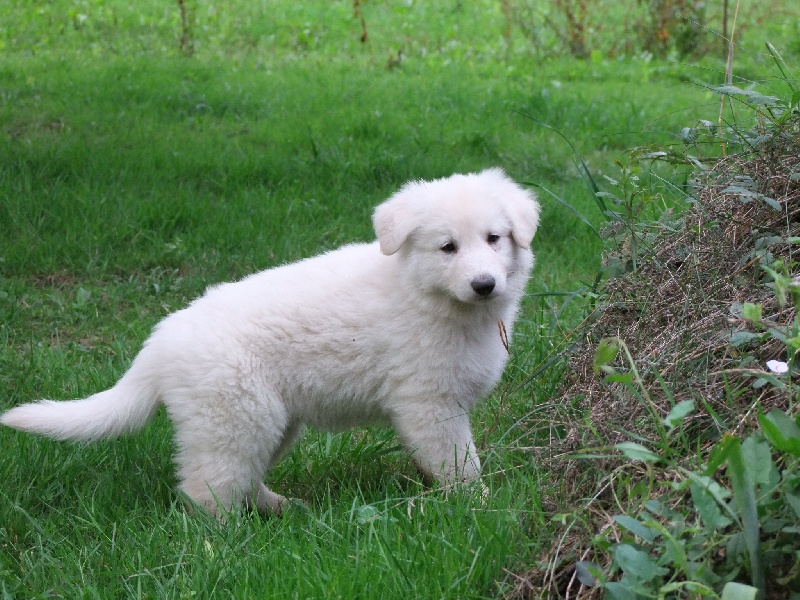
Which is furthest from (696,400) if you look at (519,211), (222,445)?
(222,445)

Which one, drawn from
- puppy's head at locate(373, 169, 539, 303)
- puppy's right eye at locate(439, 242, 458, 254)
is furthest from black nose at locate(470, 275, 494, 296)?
puppy's right eye at locate(439, 242, 458, 254)

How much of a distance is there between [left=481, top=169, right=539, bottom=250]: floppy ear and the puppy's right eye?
0.70 feet

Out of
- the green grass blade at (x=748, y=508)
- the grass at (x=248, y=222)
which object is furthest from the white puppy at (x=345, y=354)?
the green grass blade at (x=748, y=508)

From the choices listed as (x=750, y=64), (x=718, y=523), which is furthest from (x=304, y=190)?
(x=750, y=64)

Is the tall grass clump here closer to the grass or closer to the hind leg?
the grass

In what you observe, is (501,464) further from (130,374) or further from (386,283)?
(130,374)

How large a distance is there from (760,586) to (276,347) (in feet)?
5.93

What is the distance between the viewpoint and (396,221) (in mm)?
3176

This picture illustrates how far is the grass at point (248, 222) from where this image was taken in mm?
2432

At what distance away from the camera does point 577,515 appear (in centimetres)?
211

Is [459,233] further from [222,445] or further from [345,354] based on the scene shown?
[222,445]

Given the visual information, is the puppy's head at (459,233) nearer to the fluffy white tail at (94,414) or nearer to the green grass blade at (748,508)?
the fluffy white tail at (94,414)

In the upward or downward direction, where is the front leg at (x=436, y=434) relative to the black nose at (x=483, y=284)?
downward

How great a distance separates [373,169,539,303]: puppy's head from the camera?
307cm
